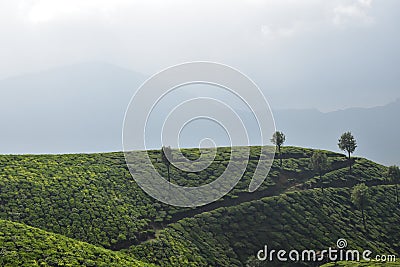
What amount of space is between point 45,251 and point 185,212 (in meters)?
22.2

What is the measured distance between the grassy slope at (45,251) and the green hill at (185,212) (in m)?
0.80

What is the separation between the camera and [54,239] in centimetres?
3772

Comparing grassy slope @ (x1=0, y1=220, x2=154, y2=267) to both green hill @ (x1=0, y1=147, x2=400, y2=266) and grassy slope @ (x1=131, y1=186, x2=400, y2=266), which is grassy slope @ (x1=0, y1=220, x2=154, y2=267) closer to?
green hill @ (x1=0, y1=147, x2=400, y2=266)

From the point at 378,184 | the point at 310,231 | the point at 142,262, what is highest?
the point at 378,184

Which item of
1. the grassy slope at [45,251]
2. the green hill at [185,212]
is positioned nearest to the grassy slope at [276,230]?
the green hill at [185,212]

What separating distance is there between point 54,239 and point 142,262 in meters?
8.92

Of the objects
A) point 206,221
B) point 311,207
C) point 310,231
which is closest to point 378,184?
point 311,207

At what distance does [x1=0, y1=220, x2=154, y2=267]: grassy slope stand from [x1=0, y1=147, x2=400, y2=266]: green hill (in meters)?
0.80

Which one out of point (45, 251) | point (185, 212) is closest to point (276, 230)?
point (185, 212)

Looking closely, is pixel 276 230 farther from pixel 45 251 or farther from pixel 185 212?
pixel 45 251

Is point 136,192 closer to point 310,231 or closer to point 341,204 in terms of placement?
point 310,231

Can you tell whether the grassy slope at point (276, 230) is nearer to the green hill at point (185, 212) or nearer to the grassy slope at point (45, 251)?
the green hill at point (185, 212)

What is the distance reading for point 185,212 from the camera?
2128 inches

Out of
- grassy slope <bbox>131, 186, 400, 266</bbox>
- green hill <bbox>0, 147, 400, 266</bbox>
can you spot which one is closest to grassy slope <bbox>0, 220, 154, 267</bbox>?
green hill <bbox>0, 147, 400, 266</bbox>
